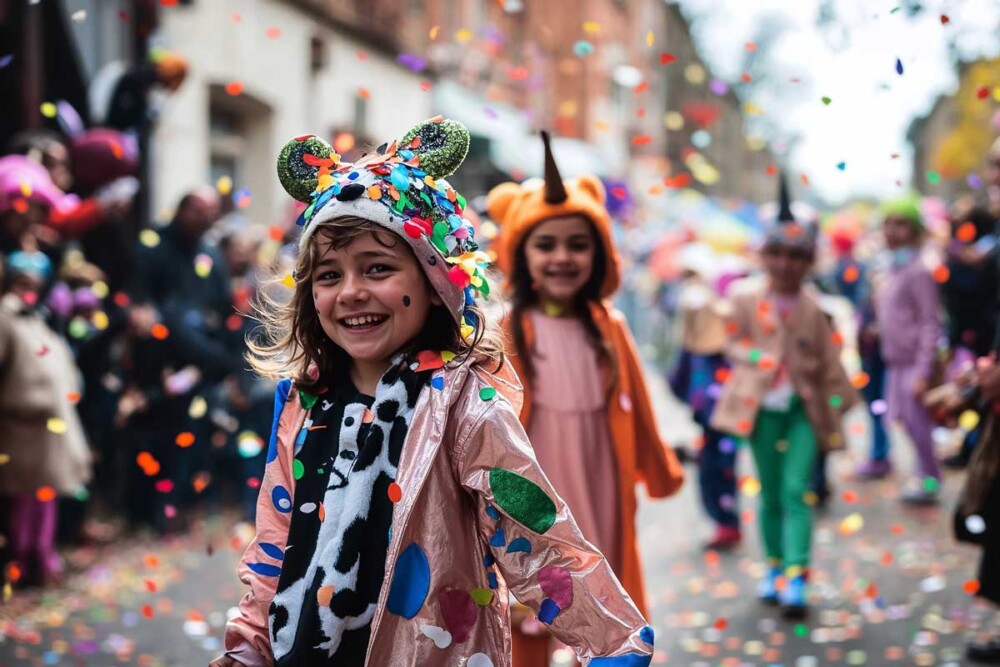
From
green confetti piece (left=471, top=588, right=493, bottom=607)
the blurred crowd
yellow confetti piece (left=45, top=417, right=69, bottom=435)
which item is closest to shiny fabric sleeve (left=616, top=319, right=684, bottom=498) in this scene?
green confetti piece (left=471, top=588, right=493, bottom=607)

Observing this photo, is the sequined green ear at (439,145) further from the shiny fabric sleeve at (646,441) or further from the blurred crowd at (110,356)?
the blurred crowd at (110,356)

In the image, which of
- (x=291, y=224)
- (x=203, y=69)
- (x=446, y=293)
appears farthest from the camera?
(x=203, y=69)

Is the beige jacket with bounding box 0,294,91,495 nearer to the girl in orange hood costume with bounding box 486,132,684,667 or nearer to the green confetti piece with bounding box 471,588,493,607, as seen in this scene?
the girl in orange hood costume with bounding box 486,132,684,667

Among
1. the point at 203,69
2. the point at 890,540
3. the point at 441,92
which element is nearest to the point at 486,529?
the point at 890,540

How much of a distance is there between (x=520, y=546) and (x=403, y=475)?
0.28 m

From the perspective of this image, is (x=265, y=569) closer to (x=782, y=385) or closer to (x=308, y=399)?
(x=308, y=399)

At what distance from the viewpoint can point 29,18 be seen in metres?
9.38

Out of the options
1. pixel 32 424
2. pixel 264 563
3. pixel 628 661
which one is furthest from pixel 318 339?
pixel 32 424

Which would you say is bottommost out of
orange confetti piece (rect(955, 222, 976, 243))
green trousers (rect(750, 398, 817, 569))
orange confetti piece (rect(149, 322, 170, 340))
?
green trousers (rect(750, 398, 817, 569))

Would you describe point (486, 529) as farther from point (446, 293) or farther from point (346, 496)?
point (446, 293)

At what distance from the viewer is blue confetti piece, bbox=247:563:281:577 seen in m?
2.51

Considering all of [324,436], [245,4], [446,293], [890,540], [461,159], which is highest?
[245,4]

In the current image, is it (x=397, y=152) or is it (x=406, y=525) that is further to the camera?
(x=397, y=152)

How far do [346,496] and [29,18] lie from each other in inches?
330
